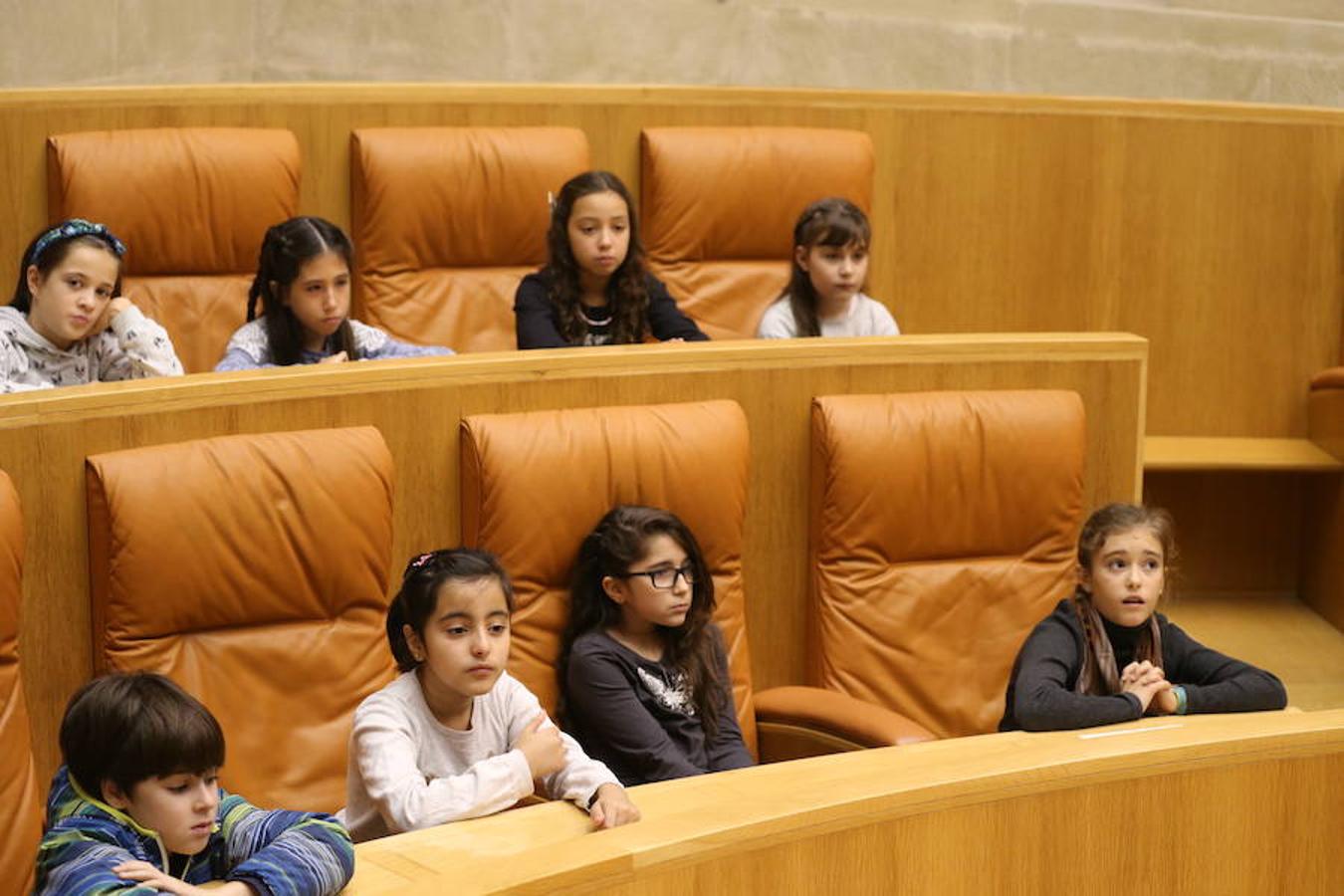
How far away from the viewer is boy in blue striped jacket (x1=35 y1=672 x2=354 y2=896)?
3.90ft

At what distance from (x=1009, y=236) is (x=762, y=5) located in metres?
0.81

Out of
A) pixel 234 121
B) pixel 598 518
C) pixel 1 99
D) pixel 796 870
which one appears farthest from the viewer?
pixel 234 121

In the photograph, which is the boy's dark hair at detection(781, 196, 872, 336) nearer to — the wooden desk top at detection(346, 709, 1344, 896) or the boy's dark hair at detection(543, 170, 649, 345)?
the boy's dark hair at detection(543, 170, 649, 345)

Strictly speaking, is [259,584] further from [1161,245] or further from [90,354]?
[1161,245]

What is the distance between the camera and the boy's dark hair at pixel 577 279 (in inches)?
101

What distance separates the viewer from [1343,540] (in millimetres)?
2986

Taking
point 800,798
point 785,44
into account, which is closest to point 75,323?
point 800,798

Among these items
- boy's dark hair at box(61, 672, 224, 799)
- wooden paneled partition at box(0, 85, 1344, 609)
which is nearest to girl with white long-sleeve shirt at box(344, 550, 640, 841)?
boy's dark hair at box(61, 672, 224, 799)

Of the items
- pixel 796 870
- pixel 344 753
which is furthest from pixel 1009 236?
pixel 796 870

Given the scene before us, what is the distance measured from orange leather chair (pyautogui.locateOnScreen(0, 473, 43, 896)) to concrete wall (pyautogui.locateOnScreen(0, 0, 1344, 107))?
1.78m

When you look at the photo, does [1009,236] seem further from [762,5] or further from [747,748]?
[747,748]

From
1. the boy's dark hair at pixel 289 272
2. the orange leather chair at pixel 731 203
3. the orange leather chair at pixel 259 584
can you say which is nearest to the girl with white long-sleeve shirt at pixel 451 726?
the orange leather chair at pixel 259 584

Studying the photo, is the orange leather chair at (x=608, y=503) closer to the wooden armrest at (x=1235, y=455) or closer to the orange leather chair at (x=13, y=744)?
the orange leather chair at (x=13, y=744)

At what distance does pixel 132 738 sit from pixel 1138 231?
7.35 ft
